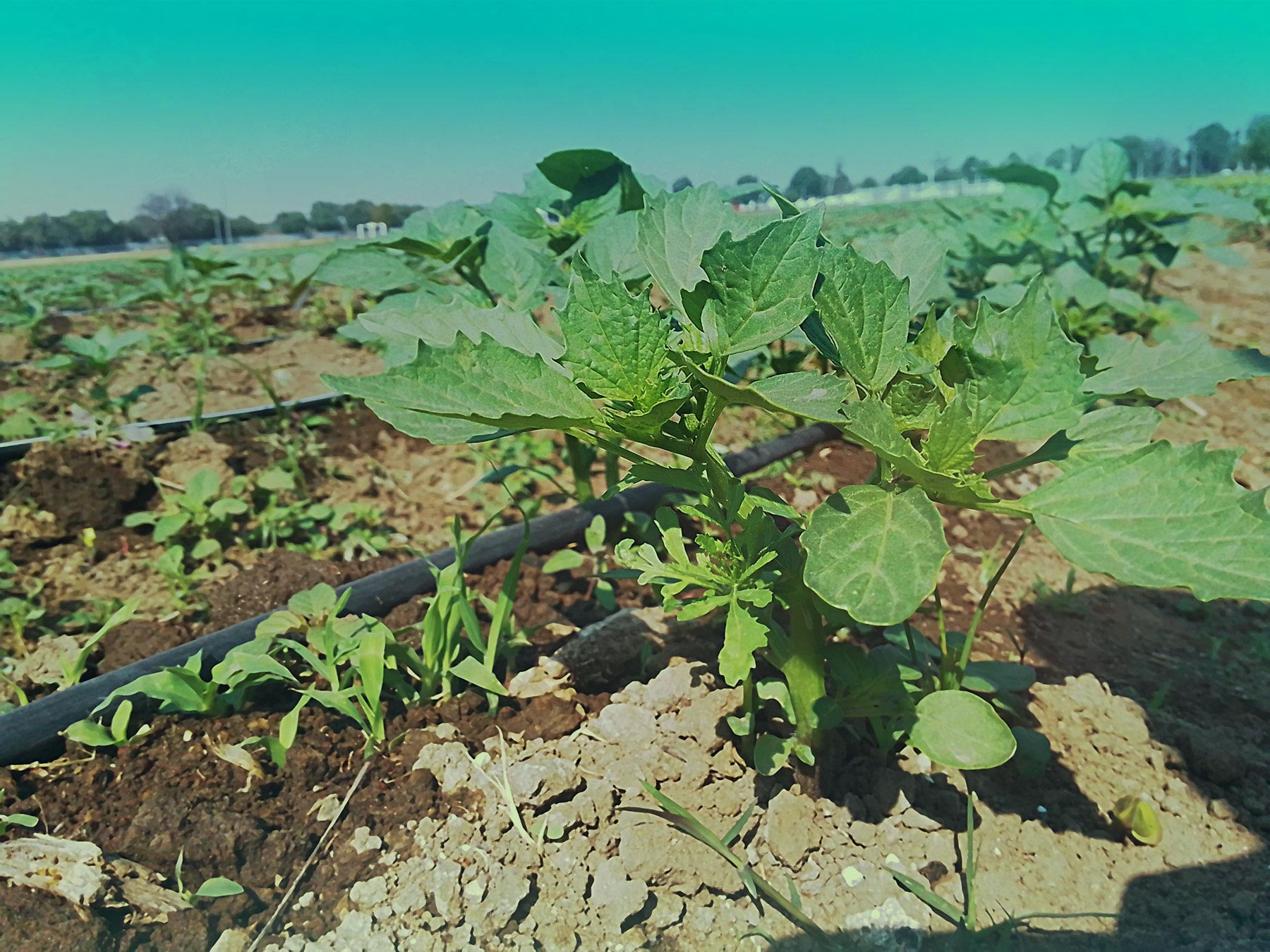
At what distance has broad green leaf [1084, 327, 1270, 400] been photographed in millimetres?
1071

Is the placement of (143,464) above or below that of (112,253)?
below

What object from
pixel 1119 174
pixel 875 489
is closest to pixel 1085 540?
pixel 875 489

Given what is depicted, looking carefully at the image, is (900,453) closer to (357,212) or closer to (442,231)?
(442,231)

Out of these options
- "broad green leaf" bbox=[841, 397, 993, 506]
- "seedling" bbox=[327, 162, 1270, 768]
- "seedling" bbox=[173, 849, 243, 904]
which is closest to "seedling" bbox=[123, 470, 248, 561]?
"seedling" bbox=[173, 849, 243, 904]

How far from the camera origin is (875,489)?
99 cm

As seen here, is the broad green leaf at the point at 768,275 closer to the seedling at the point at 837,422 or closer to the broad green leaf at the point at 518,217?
the seedling at the point at 837,422

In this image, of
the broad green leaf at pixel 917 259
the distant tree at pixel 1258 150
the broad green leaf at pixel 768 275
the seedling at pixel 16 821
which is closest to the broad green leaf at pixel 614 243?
the broad green leaf at pixel 917 259

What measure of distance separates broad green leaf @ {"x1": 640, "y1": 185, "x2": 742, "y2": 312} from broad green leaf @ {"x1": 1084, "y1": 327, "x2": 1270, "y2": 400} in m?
0.53

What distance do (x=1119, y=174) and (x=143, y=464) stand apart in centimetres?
402

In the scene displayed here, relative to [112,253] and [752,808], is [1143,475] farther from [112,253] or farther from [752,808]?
[112,253]

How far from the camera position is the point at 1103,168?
3.74 metres

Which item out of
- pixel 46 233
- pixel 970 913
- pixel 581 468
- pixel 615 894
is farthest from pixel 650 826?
pixel 46 233

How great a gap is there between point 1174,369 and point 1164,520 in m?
0.34

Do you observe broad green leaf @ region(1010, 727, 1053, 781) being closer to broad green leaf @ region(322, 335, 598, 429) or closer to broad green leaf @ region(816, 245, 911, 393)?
broad green leaf @ region(816, 245, 911, 393)
